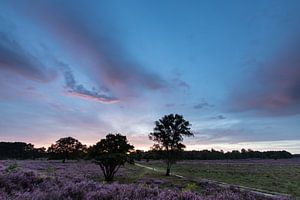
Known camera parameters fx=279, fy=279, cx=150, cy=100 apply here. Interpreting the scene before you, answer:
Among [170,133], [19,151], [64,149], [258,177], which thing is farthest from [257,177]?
[19,151]

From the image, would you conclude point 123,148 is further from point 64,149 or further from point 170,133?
point 64,149

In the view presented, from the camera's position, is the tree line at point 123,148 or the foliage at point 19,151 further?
the foliage at point 19,151

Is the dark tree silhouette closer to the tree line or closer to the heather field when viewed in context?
the tree line

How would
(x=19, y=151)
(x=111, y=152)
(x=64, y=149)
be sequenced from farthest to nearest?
(x=19, y=151)
(x=64, y=149)
(x=111, y=152)

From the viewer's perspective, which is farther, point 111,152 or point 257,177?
point 257,177

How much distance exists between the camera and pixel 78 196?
226 inches

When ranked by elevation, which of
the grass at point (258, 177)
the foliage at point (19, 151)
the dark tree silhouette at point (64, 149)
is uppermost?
the foliage at point (19, 151)

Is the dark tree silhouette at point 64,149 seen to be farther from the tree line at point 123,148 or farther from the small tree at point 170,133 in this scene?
the small tree at point 170,133

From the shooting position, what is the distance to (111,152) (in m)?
34.0

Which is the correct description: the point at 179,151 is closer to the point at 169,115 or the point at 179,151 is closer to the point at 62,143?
the point at 169,115

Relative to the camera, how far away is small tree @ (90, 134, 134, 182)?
33312 millimetres

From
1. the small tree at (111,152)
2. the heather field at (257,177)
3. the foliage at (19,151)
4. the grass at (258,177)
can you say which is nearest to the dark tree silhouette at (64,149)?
the heather field at (257,177)

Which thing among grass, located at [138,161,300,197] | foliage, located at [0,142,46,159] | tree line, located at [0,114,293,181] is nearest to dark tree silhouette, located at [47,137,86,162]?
tree line, located at [0,114,293,181]

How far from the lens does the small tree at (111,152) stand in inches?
1312
